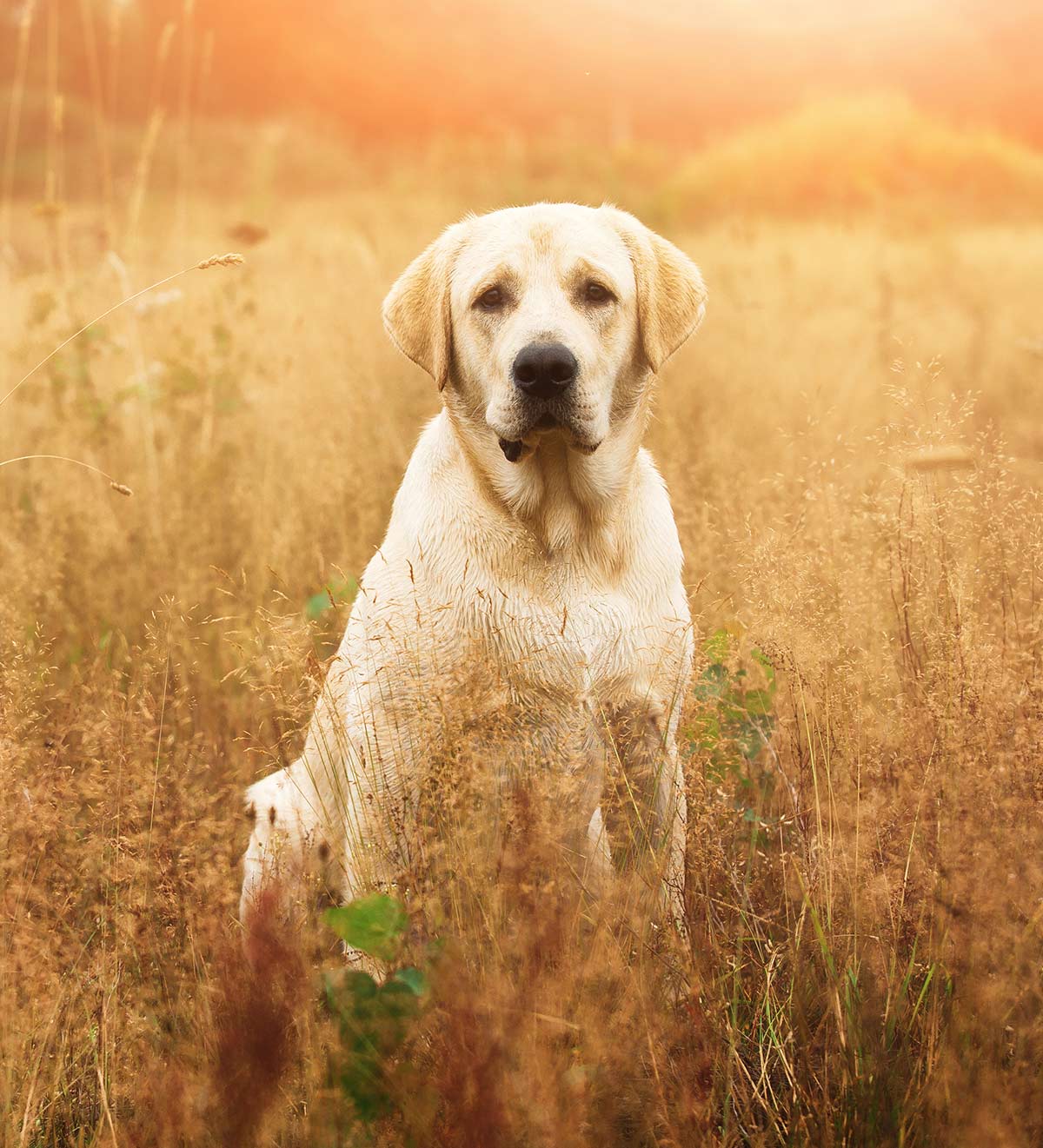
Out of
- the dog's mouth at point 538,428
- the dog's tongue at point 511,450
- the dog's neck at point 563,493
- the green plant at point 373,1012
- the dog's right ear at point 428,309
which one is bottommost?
the green plant at point 373,1012

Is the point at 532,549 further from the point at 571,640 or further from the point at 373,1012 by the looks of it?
the point at 373,1012

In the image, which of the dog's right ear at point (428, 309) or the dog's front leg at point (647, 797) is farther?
the dog's right ear at point (428, 309)

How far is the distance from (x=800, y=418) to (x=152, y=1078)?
4153 millimetres

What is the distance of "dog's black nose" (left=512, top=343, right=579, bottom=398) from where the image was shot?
2.34 meters

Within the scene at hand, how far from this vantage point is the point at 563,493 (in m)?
2.51

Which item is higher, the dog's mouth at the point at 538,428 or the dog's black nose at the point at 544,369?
the dog's black nose at the point at 544,369

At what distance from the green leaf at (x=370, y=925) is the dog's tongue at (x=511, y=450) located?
121cm

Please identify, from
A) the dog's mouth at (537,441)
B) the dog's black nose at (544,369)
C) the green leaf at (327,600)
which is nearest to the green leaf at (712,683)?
the dog's mouth at (537,441)

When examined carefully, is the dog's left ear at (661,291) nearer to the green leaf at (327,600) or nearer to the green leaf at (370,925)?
the green leaf at (327,600)

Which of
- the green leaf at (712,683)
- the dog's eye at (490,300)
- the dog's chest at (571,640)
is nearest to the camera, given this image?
the green leaf at (712,683)

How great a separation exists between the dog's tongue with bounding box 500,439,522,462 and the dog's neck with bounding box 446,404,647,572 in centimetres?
2

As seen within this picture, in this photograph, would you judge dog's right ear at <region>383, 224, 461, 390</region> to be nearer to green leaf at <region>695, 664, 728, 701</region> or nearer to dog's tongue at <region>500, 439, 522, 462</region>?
dog's tongue at <region>500, 439, 522, 462</region>

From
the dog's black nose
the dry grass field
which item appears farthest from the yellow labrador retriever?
the dry grass field

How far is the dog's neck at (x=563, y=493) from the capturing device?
8.17 ft
